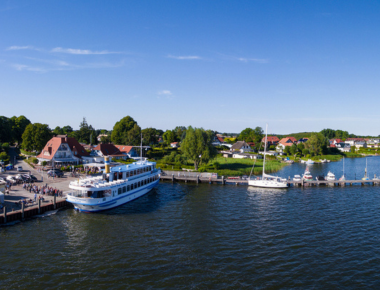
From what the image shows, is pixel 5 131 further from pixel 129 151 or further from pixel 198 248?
pixel 198 248

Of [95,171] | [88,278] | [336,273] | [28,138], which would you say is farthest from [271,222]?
[28,138]

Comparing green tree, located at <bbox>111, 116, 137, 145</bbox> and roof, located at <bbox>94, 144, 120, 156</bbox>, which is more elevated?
green tree, located at <bbox>111, 116, 137, 145</bbox>

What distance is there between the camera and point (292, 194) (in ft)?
159

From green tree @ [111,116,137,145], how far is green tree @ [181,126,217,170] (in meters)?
46.1

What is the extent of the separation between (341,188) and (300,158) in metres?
60.5

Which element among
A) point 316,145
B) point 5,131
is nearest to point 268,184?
point 316,145

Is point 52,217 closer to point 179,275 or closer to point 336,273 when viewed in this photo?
point 179,275

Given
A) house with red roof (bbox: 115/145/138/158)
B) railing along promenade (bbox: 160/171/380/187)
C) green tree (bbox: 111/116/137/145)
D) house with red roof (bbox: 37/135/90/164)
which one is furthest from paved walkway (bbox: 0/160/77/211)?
green tree (bbox: 111/116/137/145)

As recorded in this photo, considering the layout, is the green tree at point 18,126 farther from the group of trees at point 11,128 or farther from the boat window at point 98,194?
the boat window at point 98,194

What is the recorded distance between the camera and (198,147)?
69.8 m

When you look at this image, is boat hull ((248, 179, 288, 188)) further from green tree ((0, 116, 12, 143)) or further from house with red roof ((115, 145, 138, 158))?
green tree ((0, 116, 12, 143))

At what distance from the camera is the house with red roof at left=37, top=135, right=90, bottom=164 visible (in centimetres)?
6562

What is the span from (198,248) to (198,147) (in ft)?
148

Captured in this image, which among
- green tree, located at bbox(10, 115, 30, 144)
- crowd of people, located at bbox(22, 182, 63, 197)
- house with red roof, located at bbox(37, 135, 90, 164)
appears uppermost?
green tree, located at bbox(10, 115, 30, 144)
